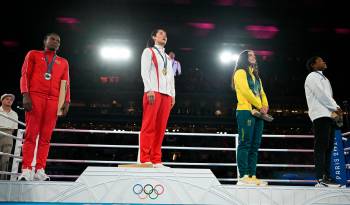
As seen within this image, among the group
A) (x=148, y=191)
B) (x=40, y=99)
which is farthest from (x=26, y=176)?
(x=148, y=191)

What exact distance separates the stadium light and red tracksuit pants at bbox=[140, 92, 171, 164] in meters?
8.87

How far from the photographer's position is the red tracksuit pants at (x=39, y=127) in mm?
3432

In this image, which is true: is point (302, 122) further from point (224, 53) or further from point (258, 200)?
point (258, 200)

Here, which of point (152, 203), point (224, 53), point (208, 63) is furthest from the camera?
point (208, 63)

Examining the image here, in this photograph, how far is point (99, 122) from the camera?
1198 cm

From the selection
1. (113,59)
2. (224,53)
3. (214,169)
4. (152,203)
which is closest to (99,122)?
(113,59)

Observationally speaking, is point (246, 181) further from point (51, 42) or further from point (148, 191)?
point (51, 42)

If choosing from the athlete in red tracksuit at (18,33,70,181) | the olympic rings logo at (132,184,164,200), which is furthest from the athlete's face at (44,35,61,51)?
the olympic rings logo at (132,184,164,200)

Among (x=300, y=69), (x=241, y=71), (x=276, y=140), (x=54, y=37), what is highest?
(x=300, y=69)

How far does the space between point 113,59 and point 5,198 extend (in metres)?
10.0

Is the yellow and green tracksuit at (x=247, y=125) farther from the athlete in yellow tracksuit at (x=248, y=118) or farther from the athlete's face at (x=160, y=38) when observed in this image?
the athlete's face at (x=160, y=38)

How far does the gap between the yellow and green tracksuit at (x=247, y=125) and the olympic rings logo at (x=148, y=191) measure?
0.95 meters

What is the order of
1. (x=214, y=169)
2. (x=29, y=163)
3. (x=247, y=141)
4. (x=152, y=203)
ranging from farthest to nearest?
(x=214, y=169) < (x=247, y=141) < (x=29, y=163) < (x=152, y=203)

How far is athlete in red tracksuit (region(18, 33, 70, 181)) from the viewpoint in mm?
3434
